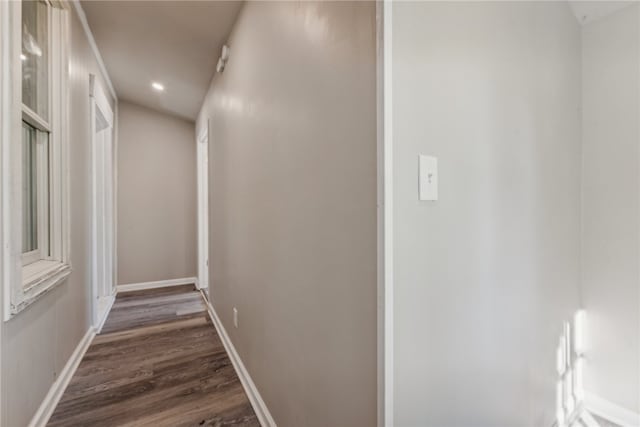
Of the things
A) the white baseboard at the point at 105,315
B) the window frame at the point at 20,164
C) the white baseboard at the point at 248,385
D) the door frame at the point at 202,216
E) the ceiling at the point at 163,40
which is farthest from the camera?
the door frame at the point at 202,216

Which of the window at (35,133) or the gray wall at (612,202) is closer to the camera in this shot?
the gray wall at (612,202)

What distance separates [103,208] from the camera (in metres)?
3.10

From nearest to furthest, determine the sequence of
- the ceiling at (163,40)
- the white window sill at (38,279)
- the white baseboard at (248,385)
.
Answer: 1. the white window sill at (38,279)
2. the white baseboard at (248,385)
3. the ceiling at (163,40)

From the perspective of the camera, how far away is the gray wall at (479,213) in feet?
2.36

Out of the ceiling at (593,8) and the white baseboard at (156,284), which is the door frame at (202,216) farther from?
the ceiling at (593,8)

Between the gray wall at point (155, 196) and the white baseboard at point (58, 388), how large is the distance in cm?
184

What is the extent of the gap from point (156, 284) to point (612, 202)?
4.71 metres

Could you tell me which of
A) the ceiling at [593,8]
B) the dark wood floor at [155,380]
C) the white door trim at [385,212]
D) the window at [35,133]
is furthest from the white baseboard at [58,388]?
the ceiling at [593,8]

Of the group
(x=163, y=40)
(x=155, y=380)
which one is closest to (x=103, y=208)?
(x=163, y=40)

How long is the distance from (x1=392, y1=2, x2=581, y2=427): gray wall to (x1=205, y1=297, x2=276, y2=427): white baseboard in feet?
3.33

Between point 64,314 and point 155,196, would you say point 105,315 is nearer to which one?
point 64,314

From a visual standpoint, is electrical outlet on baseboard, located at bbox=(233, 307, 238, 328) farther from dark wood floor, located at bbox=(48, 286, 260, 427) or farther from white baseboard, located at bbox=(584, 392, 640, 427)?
white baseboard, located at bbox=(584, 392, 640, 427)

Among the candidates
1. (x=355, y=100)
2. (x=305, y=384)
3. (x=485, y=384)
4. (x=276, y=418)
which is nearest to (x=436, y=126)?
(x=355, y=100)

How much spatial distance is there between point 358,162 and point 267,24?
1073mm
